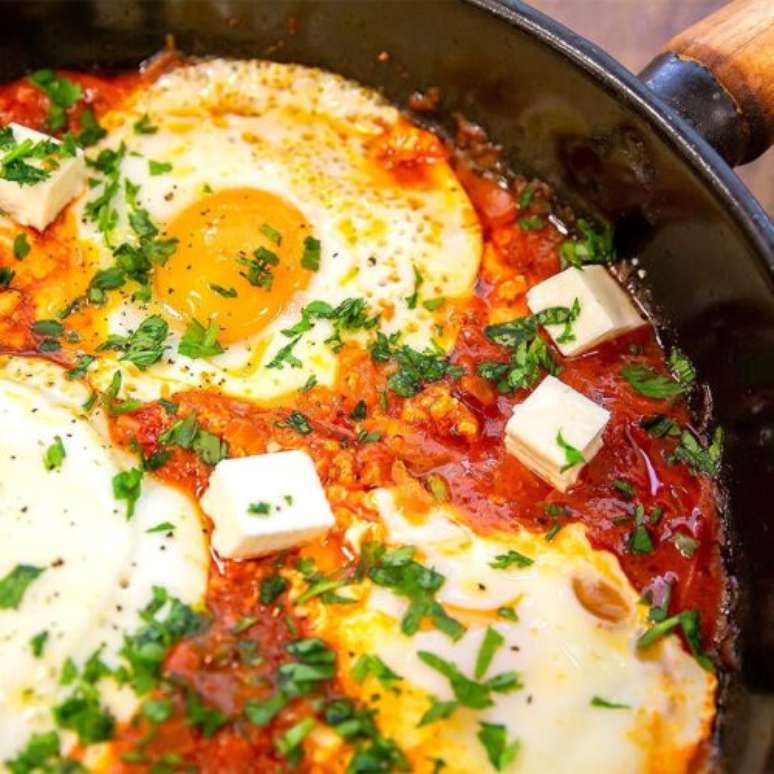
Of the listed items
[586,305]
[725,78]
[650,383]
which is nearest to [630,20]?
[725,78]

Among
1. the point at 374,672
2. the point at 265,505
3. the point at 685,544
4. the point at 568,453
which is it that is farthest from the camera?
the point at 685,544

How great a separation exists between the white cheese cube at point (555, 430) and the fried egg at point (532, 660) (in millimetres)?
186

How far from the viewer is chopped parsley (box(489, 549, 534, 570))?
2814 millimetres

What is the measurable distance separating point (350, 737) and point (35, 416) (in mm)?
1149

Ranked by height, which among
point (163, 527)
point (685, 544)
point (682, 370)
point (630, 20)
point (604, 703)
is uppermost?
point (630, 20)

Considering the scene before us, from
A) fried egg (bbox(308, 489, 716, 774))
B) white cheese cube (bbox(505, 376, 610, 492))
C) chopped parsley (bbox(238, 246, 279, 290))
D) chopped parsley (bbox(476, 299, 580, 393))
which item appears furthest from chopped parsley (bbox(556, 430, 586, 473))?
chopped parsley (bbox(238, 246, 279, 290))

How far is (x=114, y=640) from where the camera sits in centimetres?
263

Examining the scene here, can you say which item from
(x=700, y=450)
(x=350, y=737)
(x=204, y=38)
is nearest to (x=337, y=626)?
(x=350, y=737)

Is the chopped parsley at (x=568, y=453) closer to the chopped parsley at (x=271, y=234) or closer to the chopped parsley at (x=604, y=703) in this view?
the chopped parsley at (x=604, y=703)

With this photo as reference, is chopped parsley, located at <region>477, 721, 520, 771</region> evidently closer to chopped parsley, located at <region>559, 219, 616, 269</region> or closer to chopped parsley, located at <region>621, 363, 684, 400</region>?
chopped parsley, located at <region>621, 363, 684, 400</region>

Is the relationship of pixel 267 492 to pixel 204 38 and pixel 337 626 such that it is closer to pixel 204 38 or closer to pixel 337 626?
pixel 337 626

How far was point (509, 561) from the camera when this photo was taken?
2.82 meters

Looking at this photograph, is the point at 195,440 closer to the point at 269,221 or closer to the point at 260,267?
the point at 260,267

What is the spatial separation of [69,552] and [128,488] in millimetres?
218
